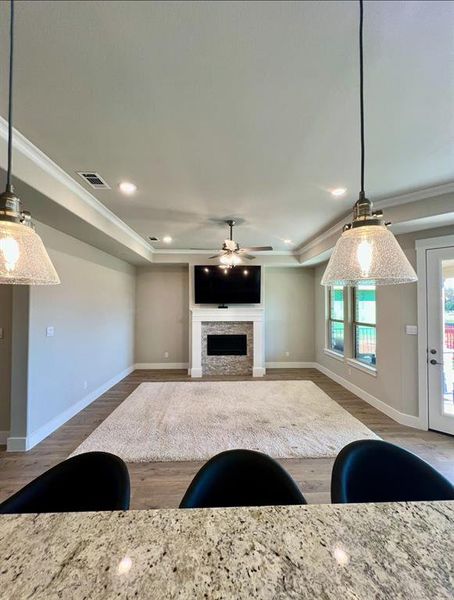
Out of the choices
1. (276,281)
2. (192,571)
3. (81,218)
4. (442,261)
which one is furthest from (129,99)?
(276,281)

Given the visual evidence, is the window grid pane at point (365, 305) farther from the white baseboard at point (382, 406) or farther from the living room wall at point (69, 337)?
the living room wall at point (69, 337)

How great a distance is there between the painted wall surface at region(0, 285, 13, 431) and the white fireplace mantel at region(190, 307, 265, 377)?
3.33 meters

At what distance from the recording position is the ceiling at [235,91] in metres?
1.17

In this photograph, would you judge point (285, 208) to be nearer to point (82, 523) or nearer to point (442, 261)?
point (442, 261)

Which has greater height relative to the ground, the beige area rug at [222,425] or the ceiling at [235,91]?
the ceiling at [235,91]

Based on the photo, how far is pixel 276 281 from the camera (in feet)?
21.9

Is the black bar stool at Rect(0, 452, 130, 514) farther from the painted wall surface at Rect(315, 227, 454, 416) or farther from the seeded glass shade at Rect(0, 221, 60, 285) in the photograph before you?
the painted wall surface at Rect(315, 227, 454, 416)

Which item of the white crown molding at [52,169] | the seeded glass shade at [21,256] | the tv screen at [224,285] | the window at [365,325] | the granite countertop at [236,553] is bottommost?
the granite countertop at [236,553]

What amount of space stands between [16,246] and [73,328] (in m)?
3.22

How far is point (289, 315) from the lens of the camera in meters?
6.66

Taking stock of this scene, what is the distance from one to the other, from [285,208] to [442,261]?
77.9 inches

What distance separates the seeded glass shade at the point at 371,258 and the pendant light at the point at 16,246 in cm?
117

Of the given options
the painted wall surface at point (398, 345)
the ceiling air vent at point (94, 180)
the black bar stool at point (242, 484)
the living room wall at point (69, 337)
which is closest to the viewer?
the black bar stool at point (242, 484)

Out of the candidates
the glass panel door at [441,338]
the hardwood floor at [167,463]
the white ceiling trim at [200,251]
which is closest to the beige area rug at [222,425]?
the hardwood floor at [167,463]
